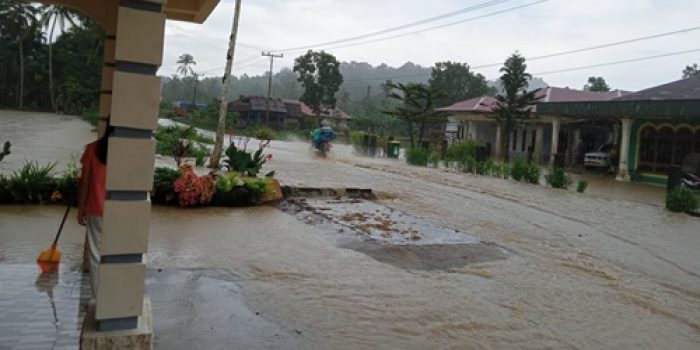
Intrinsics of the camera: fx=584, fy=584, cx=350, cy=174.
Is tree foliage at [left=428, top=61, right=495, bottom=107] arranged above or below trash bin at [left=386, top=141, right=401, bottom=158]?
above

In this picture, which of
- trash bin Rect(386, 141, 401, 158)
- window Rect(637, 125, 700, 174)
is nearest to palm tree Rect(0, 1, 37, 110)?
trash bin Rect(386, 141, 401, 158)

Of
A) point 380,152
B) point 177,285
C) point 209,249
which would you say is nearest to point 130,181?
point 177,285

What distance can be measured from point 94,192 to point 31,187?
583 centimetres

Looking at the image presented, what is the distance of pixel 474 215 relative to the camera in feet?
43.2

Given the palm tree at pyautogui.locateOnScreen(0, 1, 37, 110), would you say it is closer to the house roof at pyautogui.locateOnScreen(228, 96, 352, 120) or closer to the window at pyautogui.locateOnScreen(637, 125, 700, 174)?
the house roof at pyautogui.locateOnScreen(228, 96, 352, 120)

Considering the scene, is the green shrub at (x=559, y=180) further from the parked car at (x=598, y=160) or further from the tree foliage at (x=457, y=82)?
the tree foliage at (x=457, y=82)

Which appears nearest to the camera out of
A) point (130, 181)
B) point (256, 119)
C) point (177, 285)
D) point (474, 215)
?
point (130, 181)

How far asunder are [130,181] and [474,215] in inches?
419

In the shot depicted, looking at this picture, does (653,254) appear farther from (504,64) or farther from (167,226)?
(504,64)

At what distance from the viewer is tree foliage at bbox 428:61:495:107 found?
183 ft

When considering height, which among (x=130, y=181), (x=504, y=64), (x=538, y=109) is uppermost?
(x=504, y=64)

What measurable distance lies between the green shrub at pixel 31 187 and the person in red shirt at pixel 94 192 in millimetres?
5260

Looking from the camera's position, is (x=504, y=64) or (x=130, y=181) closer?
(x=130, y=181)

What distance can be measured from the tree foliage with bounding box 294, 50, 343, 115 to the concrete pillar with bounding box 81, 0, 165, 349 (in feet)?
173
